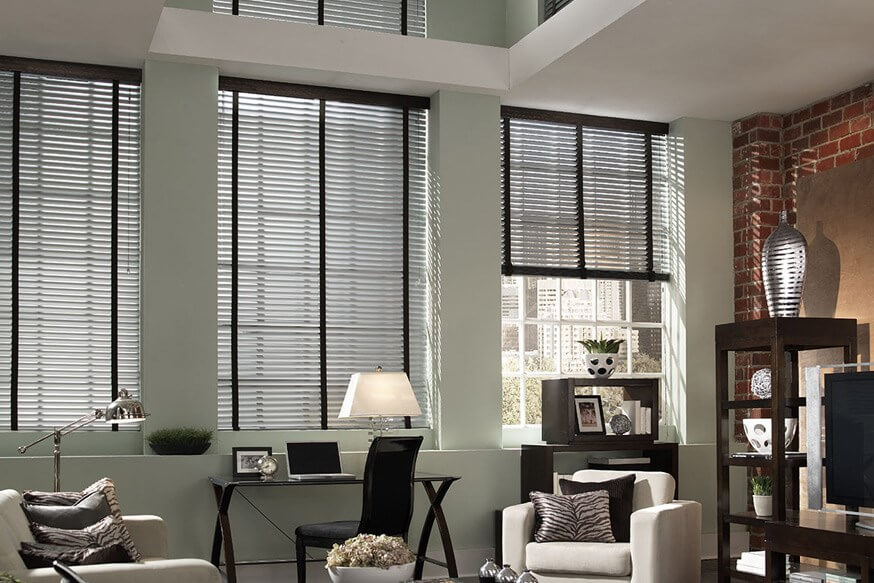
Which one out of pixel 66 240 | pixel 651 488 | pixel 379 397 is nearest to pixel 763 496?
pixel 651 488

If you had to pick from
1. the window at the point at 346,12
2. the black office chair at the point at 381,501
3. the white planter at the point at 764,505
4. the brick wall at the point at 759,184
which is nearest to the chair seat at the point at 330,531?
the black office chair at the point at 381,501

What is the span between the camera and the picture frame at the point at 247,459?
6656 millimetres

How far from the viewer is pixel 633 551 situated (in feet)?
19.0

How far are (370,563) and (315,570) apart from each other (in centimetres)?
249

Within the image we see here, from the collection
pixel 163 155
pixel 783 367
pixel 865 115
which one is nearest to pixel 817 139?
pixel 865 115

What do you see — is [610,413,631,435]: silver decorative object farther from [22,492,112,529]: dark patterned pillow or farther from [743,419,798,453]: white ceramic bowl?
[22,492,112,529]: dark patterned pillow

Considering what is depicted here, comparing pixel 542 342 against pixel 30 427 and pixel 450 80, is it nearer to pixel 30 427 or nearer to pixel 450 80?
pixel 450 80

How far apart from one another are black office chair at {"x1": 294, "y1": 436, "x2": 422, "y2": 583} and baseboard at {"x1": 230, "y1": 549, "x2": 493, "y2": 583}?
742mm

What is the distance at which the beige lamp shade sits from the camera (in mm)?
6758

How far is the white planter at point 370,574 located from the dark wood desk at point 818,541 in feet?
6.87

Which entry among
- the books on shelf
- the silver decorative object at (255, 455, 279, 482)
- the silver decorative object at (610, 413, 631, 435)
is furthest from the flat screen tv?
the silver decorative object at (255, 455, 279, 482)

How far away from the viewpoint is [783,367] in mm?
6352

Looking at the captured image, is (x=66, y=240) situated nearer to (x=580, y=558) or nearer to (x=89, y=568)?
(x=89, y=568)

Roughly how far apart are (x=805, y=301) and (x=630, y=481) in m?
2.10
